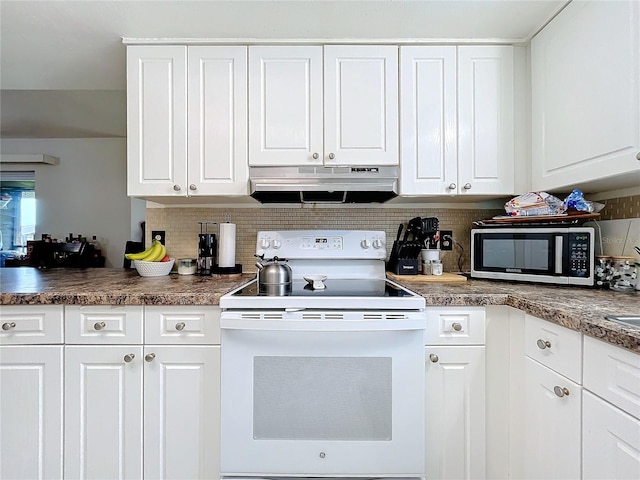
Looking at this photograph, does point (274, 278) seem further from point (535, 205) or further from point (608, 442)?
point (535, 205)

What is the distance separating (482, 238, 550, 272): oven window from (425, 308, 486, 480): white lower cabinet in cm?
52

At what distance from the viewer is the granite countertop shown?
0.97 m

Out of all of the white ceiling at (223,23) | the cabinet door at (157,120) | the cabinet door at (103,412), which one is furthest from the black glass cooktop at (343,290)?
the white ceiling at (223,23)

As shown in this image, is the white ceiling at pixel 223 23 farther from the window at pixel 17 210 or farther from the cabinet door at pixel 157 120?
the window at pixel 17 210

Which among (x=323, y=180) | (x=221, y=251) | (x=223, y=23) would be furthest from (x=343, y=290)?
(x=223, y=23)

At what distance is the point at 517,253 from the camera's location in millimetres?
1553

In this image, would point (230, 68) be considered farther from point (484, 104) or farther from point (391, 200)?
point (484, 104)

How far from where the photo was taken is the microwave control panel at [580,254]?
54.0 inches

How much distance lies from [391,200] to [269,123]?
799 millimetres

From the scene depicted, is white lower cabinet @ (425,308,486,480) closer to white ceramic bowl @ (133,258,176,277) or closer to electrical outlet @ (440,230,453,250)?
electrical outlet @ (440,230,453,250)

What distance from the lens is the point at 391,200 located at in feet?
6.23

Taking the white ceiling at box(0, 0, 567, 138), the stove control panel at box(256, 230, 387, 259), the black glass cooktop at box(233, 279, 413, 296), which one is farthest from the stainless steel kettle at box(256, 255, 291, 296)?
the white ceiling at box(0, 0, 567, 138)

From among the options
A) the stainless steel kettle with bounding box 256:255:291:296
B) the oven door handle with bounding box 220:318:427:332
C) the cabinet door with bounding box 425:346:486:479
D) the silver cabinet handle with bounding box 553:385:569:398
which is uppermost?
the stainless steel kettle with bounding box 256:255:291:296

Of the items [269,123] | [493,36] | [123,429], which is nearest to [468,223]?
[493,36]
